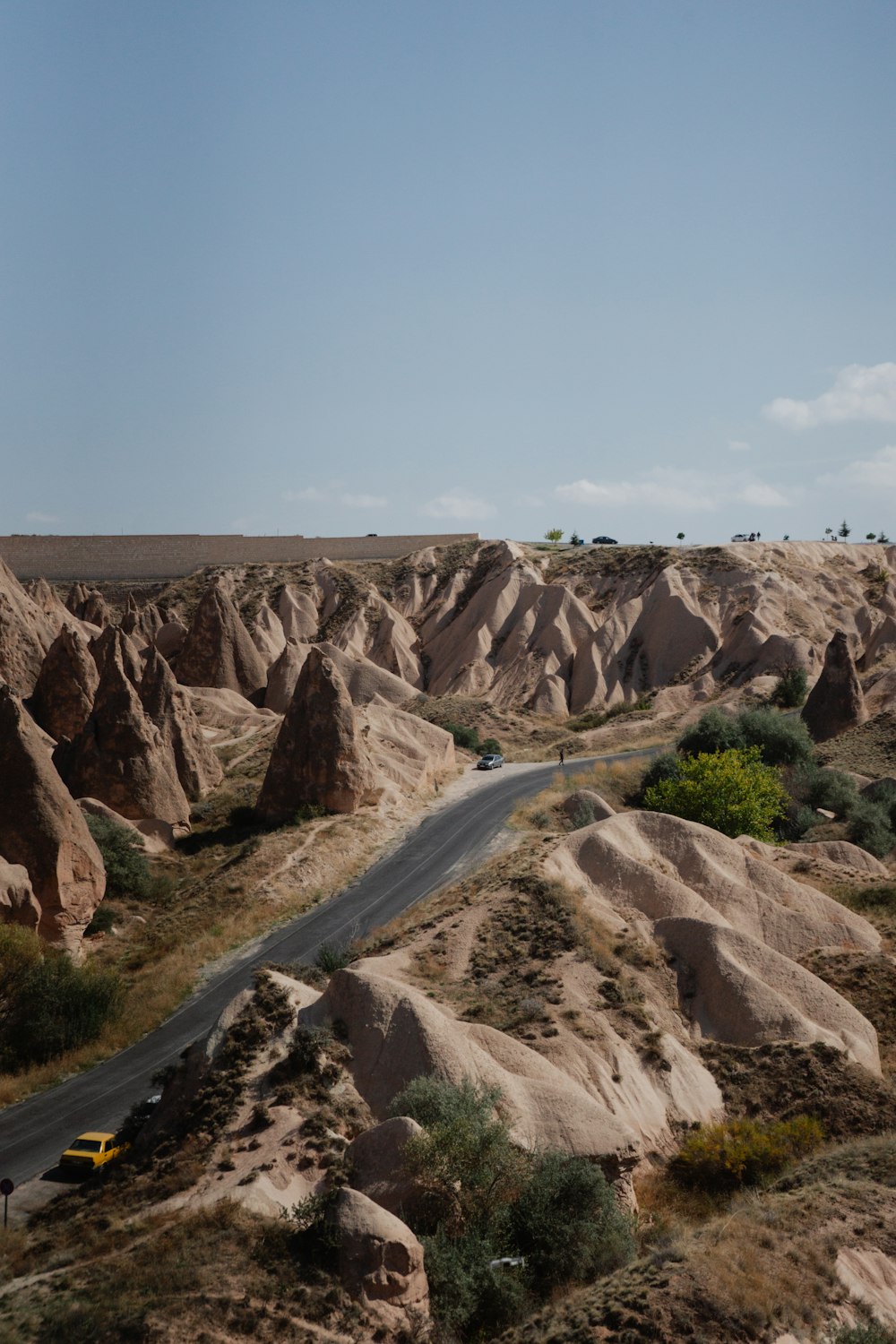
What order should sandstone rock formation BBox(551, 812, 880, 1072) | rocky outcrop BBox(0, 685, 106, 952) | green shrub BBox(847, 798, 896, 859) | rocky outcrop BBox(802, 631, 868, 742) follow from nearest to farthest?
sandstone rock formation BBox(551, 812, 880, 1072) < rocky outcrop BBox(0, 685, 106, 952) < green shrub BBox(847, 798, 896, 859) < rocky outcrop BBox(802, 631, 868, 742)

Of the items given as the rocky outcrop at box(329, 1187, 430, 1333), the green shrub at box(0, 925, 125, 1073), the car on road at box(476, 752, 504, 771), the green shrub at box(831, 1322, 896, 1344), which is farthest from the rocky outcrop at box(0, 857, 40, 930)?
the car on road at box(476, 752, 504, 771)

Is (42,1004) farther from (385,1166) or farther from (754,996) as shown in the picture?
(754,996)

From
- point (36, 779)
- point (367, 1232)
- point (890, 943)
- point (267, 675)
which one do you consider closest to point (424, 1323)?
point (367, 1232)

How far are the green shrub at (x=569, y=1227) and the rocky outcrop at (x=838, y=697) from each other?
43042 millimetres

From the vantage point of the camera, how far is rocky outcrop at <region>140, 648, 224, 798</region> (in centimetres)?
4925

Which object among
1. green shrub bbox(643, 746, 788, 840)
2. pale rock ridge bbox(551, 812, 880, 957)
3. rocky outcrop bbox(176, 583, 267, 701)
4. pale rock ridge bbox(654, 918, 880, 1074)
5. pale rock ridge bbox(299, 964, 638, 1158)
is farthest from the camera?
rocky outcrop bbox(176, 583, 267, 701)

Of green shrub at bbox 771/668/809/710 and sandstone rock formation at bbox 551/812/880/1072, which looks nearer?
sandstone rock formation at bbox 551/812/880/1072

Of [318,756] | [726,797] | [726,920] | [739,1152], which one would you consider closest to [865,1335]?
[739,1152]

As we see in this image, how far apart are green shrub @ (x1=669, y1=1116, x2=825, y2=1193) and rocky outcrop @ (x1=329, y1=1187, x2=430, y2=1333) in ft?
23.7

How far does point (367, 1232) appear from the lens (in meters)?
15.8

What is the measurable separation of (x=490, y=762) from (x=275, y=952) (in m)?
26.4

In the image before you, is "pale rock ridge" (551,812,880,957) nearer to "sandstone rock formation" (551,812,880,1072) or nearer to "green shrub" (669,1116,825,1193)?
"sandstone rock formation" (551,812,880,1072)

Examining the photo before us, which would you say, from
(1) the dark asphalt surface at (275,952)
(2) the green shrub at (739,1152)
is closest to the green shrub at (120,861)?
(1) the dark asphalt surface at (275,952)

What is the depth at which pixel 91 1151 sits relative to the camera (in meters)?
20.7
